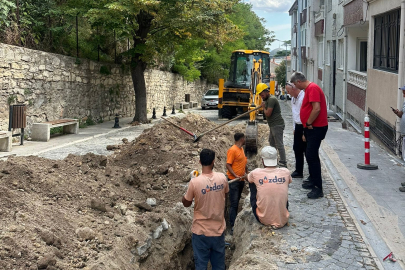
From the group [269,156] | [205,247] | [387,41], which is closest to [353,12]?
[387,41]

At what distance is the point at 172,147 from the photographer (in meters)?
11.3

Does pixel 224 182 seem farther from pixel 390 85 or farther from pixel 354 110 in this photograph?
pixel 354 110

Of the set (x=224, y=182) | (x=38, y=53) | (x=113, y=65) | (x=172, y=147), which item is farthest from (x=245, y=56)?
(x=224, y=182)

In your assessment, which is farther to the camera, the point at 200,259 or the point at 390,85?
the point at 390,85

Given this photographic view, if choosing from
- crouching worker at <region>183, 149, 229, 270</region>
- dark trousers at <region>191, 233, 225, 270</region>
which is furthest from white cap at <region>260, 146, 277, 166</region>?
dark trousers at <region>191, 233, 225, 270</region>

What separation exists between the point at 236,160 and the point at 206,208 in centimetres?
233

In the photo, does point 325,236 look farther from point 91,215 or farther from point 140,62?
point 140,62

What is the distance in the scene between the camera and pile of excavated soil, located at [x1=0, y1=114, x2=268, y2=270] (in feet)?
17.4

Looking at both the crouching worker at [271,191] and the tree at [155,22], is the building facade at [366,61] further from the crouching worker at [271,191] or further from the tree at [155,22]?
the crouching worker at [271,191]

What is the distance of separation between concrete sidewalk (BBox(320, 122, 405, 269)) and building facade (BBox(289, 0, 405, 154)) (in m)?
0.91

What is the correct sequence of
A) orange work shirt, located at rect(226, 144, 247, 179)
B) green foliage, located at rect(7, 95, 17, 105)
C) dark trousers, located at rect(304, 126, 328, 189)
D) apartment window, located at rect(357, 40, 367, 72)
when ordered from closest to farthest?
dark trousers, located at rect(304, 126, 328, 189) → orange work shirt, located at rect(226, 144, 247, 179) → green foliage, located at rect(7, 95, 17, 105) → apartment window, located at rect(357, 40, 367, 72)

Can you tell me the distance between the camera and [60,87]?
1716 cm

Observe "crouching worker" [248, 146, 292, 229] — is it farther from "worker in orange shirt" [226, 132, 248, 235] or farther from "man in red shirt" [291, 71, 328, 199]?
"man in red shirt" [291, 71, 328, 199]

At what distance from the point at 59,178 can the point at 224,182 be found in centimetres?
312
